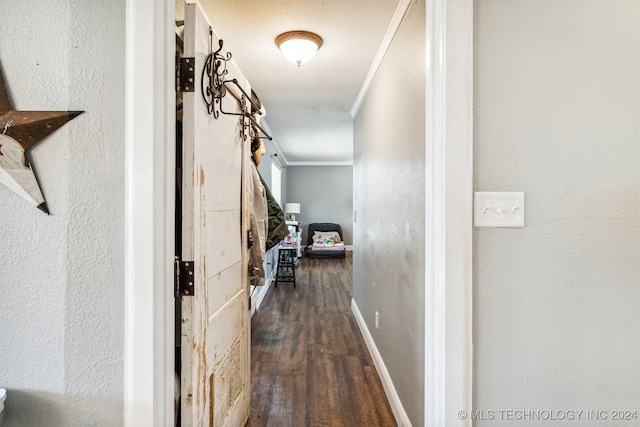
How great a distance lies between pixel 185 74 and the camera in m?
1.12

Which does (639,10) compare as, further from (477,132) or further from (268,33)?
(268,33)

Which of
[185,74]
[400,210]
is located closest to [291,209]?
[400,210]

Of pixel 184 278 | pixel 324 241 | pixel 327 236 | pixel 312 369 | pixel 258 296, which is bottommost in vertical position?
pixel 312 369

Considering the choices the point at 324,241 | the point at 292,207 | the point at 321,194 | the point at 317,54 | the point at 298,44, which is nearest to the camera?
the point at 298,44

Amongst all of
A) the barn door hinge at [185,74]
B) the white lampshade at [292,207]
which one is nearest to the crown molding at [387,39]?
the barn door hinge at [185,74]

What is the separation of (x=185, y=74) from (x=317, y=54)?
1538 mm

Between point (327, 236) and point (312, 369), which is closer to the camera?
point (312, 369)

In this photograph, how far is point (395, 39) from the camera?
198 cm

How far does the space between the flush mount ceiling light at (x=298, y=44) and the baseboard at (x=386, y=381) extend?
220 centimetres

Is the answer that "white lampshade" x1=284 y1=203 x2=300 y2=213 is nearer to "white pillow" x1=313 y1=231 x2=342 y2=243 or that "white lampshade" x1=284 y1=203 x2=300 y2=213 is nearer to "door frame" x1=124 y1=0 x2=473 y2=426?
"white pillow" x1=313 y1=231 x2=342 y2=243

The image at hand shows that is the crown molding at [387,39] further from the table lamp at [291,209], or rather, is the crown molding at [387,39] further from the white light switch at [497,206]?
the table lamp at [291,209]

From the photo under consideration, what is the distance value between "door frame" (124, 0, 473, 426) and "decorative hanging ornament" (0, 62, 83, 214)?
0.72 ft

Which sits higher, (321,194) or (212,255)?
(321,194)

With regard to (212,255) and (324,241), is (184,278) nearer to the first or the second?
(212,255)
